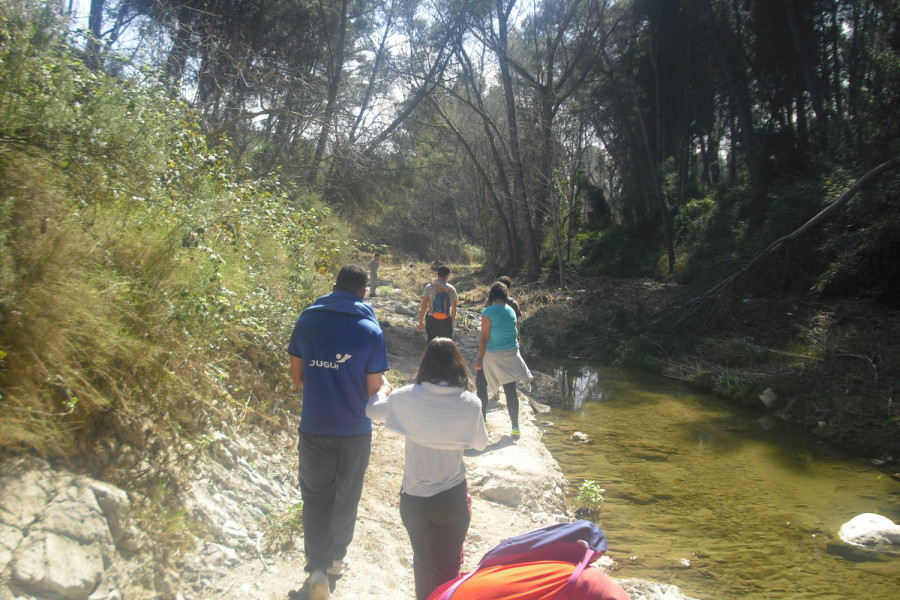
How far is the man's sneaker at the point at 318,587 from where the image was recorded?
133 inches

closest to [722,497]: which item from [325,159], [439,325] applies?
[439,325]

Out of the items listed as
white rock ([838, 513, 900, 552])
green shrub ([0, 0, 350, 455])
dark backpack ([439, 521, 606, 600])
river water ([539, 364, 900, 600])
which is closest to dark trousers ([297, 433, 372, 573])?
green shrub ([0, 0, 350, 455])

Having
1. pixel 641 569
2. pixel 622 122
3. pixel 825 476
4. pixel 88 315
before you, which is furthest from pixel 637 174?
pixel 88 315

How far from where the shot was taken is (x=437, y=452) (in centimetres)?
301

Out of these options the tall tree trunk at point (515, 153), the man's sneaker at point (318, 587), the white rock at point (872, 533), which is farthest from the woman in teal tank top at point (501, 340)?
the tall tree trunk at point (515, 153)

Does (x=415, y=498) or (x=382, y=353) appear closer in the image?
(x=415, y=498)

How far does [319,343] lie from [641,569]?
3360mm

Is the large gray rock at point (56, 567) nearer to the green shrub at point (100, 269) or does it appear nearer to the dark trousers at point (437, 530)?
the green shrub at point (100, 269)

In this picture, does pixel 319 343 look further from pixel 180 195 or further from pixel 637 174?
pixel 637 174

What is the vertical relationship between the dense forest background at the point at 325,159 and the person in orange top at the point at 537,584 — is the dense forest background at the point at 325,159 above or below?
above

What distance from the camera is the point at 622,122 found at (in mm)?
32438

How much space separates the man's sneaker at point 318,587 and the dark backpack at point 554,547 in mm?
1742

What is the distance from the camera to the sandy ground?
12.1 ft

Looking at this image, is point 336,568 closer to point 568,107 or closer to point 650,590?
point 650,590
